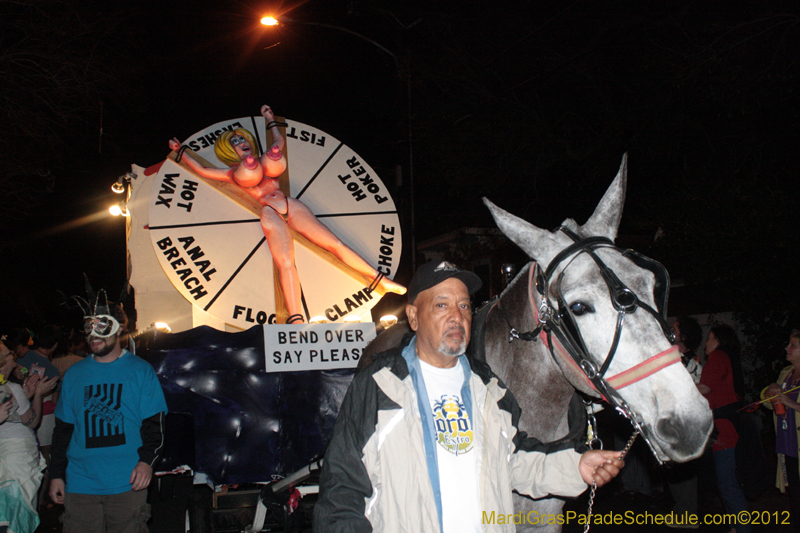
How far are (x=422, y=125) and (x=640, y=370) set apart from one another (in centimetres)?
1060

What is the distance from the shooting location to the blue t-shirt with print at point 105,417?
437 centimetres

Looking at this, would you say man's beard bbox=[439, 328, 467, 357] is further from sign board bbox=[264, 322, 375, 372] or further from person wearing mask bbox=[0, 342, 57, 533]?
person wearing mask bbox=[0, 342, 57, 533]

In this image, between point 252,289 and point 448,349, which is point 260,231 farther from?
point 448,349

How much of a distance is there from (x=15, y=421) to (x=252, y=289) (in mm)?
2797

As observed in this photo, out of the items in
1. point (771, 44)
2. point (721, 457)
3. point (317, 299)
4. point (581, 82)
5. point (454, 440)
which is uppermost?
point (581, 82)

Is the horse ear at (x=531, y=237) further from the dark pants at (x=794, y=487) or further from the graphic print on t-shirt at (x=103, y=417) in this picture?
the dark pants at (x=794, y=487)

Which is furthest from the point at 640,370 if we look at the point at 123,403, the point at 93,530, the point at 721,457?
the point at 721,457

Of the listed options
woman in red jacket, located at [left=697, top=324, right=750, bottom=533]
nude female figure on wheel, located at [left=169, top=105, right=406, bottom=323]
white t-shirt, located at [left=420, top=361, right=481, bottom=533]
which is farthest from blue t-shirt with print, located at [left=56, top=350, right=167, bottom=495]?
woman in red jacket, located at [left=697, top=324, right=750, bottom=533]

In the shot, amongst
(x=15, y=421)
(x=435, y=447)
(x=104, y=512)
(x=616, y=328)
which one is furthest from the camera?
(x=15, y=421)

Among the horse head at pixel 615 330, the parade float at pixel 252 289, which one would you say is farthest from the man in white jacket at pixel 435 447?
the parade float at pixel 252 289

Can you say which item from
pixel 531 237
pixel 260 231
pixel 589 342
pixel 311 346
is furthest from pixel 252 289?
pixel 589 342

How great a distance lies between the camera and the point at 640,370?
2537 mm

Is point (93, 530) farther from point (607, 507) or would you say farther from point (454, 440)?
point (607, 507)

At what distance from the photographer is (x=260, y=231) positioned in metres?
7.21
